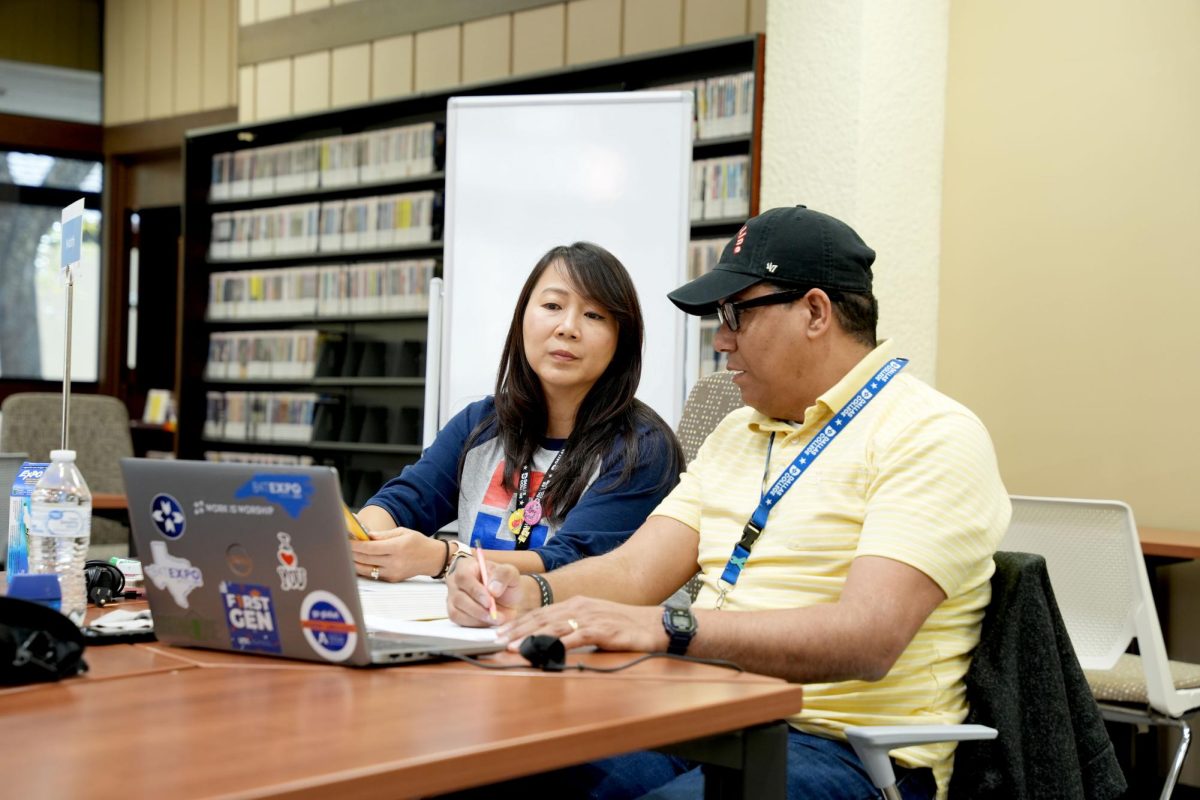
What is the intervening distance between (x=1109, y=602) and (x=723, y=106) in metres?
2.72

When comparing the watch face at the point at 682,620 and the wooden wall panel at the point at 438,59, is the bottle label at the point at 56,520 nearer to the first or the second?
the watch face at the point at 682,620

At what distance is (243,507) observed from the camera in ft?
3.98

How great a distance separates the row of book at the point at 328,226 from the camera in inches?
240

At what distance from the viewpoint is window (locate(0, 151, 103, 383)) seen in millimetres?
8031

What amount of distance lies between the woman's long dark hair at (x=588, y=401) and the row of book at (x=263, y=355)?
4318mm

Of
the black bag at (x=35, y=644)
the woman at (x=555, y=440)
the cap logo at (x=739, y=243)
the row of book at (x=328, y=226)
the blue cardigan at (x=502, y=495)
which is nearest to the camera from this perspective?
the black bag at (x=35, y=644)

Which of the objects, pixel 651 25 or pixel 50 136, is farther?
pixel 50 136

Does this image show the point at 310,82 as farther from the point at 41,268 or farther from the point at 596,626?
the point at 596,626

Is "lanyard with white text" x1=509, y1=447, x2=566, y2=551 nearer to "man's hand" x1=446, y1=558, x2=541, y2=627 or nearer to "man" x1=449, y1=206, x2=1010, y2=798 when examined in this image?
"man" x1=449, y1=206, x2=1010, y2=798

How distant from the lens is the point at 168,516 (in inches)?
50.4

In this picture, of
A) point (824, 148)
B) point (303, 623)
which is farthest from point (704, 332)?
point (303, 623)

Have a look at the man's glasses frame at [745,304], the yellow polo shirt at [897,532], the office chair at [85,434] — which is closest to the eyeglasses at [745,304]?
the man's glasses frame at [745,304]

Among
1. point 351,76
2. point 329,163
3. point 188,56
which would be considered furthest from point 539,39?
point 188,56

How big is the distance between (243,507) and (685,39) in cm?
429
